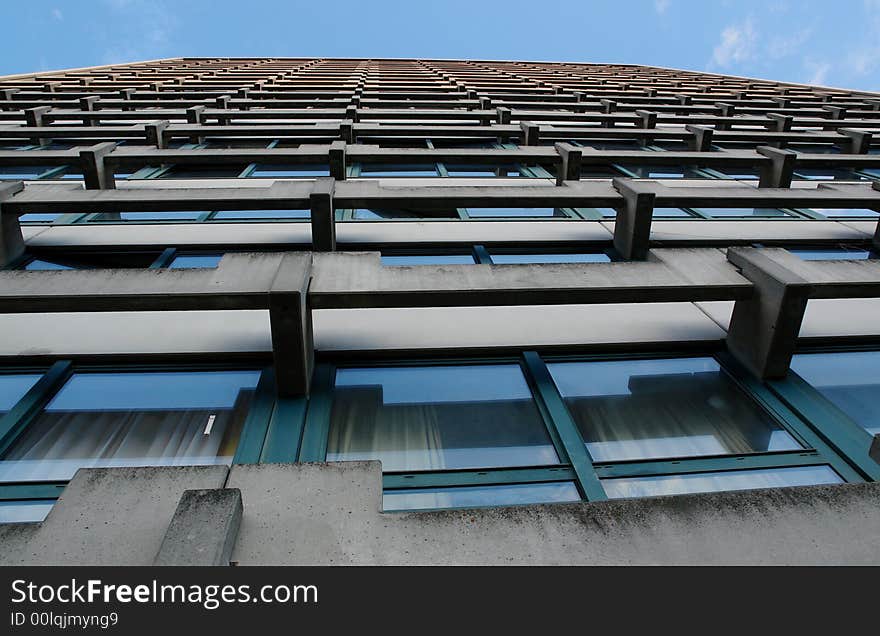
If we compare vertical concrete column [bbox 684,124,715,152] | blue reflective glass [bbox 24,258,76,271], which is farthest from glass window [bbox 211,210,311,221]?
vertical concrete column [bbox 684,124,715,152]

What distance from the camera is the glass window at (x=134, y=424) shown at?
475 cm

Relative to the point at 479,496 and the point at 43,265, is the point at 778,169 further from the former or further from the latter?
the point at 43,265

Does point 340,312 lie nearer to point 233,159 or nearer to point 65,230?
point 65,230

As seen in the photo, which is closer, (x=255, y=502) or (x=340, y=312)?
(x=255, y=502)

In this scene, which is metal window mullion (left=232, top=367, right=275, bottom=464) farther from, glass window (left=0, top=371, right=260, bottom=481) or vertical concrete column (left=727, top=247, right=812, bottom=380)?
vertical concrete column (left=727, top=247, right=812, bottom=380)

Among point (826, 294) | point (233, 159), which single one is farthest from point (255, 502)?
point (233, 159)

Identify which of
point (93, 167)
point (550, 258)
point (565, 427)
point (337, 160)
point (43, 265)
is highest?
point (337, 160)

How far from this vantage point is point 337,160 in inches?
431

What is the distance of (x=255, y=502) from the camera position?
346cm

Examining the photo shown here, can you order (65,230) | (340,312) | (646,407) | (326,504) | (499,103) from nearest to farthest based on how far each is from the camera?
(326,504) → (646,407) → (340,312) → (65,230) → (499,103)

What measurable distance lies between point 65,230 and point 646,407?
9.54 meters

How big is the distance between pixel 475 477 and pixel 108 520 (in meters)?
2.76

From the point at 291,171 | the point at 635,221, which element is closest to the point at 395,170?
the point at 291,171

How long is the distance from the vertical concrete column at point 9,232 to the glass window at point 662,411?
8127mm
